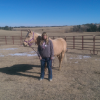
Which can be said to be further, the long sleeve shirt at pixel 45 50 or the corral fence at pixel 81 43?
the corral fence at pixel 81 43

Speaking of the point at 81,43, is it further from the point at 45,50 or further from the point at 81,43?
the point at 45,50

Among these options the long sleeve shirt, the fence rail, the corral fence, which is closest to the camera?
the long sleeve shirt

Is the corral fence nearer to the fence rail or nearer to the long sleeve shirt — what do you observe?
the fence rail

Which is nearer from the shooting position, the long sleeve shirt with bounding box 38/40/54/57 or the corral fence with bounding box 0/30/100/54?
the long sleeve shirt with bounding box 38/40/54/57

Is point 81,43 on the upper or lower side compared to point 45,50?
lower

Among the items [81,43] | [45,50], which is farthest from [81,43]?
[45,50]

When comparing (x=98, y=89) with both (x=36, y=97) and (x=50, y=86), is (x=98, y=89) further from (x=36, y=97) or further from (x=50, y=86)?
(x=36, y=97)

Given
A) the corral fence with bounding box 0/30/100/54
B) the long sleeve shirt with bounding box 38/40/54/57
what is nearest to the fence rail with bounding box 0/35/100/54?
the corral fence with bounding box 0/30/100/54

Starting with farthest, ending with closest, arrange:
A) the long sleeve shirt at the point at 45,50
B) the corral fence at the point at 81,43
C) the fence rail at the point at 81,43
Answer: the fence rail at the point at 81,43 → the corral fence at the point at 81,43 → the long sleeve shirt at the point at 45,50

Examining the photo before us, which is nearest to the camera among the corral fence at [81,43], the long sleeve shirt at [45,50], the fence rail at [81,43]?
the long sleeve shirt at [45,50]

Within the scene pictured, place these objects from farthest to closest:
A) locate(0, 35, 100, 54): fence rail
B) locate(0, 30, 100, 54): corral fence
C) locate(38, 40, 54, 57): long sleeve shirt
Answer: locate(0, 35, 100, 54): fence rail
locate(0, 30, 100, 54): corral fence
locate(38, 40, 54, 57): long sleeve shirt

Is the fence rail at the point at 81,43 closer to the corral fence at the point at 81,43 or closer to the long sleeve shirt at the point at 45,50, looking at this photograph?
the corral fence at the point at 81,43

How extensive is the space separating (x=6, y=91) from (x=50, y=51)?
1760mm

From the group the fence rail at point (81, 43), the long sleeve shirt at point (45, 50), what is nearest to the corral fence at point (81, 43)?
the fence rail at point (81, 43)
